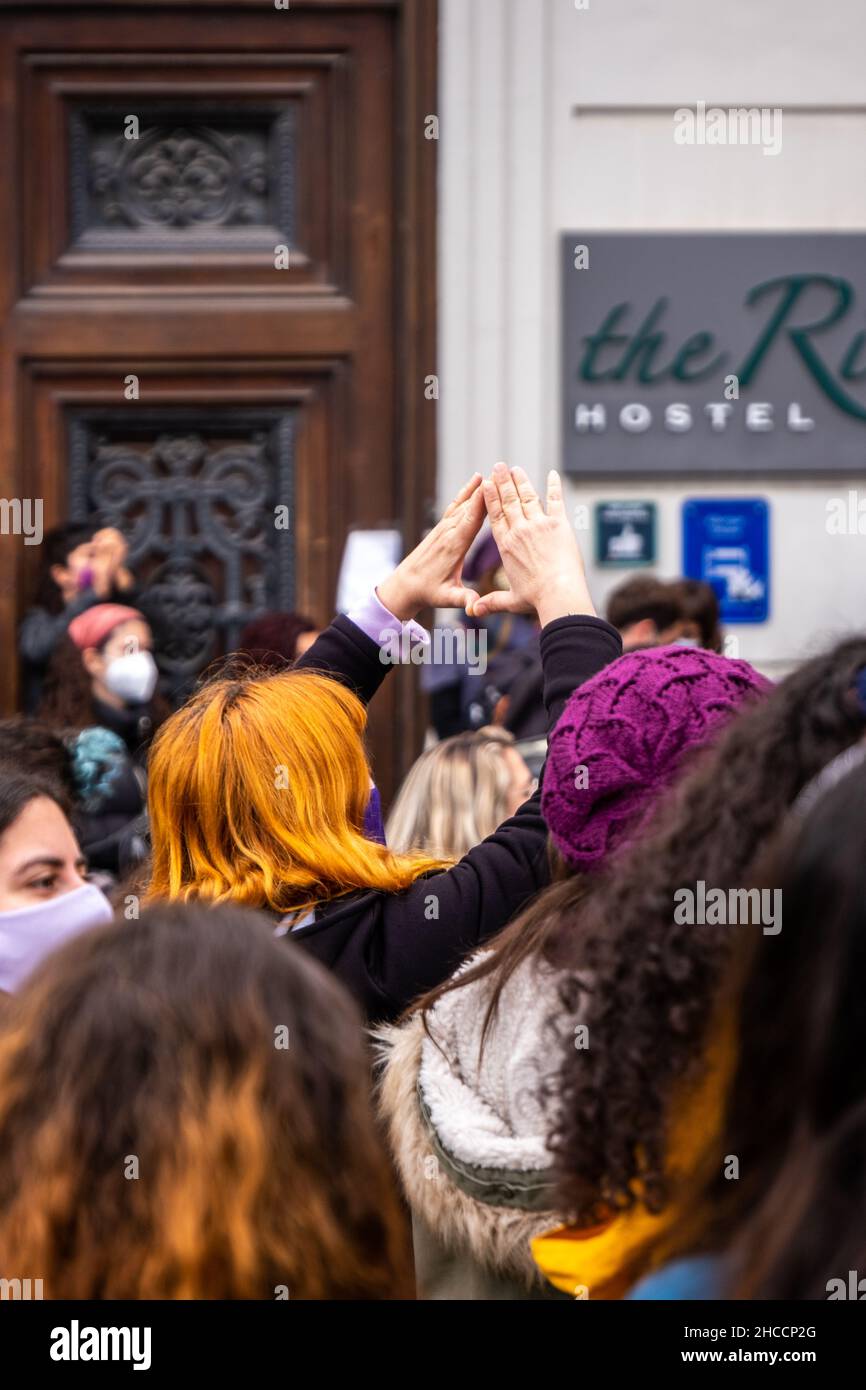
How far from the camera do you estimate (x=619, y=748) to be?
6.05 ft

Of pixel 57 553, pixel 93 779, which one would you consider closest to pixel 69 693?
pixel 57 553

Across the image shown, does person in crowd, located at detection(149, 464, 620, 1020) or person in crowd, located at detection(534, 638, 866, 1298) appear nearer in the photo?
person in crowd, located at detection(534, 638, 866, 1298)

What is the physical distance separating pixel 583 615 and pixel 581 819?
554 millimetres

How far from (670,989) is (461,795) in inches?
79.5

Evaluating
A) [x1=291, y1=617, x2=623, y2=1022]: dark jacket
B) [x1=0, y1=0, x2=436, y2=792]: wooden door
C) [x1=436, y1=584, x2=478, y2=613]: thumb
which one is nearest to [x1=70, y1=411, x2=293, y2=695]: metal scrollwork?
[x1=0, y1=0, x2=436, y2=792]: wooden door

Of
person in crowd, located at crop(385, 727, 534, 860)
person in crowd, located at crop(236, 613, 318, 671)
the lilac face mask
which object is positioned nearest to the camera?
the lilac face mask

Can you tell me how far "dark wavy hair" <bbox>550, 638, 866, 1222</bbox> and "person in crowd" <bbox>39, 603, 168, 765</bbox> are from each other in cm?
319

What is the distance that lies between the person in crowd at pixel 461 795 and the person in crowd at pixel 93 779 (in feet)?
2.09

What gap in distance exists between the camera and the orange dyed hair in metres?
2.15

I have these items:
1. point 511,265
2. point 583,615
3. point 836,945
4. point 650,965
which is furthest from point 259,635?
point 836,945

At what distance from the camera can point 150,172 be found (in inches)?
216

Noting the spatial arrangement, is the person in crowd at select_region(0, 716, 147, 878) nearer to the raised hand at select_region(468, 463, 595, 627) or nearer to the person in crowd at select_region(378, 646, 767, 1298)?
the raised hand at select_region(468, 463, 595, 627)

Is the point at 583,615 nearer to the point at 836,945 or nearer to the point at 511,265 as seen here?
the point at 836,945

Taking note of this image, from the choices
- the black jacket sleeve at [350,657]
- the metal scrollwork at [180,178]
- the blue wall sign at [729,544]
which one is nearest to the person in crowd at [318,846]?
the black jacket sleeve at [350,657]
